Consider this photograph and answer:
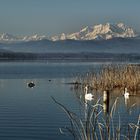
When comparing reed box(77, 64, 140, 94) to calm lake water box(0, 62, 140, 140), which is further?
reed box(77, 64, 140, 94)

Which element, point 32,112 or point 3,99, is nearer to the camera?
point 32,112

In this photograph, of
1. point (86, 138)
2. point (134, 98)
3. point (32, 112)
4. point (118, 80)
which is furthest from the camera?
point (118, 80)

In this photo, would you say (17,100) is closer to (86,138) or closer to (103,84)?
(103,84)

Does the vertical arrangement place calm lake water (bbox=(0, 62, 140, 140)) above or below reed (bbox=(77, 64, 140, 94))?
below

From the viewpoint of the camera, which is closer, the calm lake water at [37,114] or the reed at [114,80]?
the calm lake water at [37,114]

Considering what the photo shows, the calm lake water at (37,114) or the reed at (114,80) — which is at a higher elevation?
the reed at (114,80)

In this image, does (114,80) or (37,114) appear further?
(114,80)

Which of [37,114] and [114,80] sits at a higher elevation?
[114,80]

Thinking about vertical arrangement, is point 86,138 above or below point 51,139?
above

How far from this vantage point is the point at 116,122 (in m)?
14.8

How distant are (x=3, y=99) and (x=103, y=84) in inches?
173

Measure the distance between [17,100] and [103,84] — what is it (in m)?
4.10

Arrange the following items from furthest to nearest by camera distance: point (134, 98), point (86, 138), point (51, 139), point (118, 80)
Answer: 1. point (118, 80)
2. point (134, 98)
3. point (51, 139)
4. point (86, 138)

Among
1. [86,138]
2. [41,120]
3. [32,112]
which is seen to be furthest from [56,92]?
[86,138]
